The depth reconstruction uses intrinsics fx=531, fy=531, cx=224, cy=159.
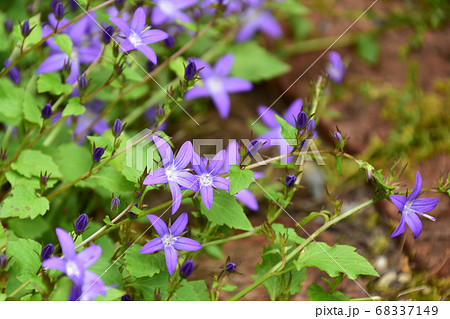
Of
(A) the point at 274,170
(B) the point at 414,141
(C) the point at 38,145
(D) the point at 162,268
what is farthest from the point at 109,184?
(B) the point at 414,141

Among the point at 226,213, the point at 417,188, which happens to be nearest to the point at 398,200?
the point at 417,188

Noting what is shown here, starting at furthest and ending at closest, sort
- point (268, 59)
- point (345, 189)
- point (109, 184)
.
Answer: point (268, 59)
point (345, 189)
point (109, 184)

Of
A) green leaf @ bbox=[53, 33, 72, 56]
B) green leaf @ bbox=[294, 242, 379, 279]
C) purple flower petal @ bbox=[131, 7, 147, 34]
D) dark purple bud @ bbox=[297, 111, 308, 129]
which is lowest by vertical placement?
green leaf @ bbox=[294, 242, 379, 279]

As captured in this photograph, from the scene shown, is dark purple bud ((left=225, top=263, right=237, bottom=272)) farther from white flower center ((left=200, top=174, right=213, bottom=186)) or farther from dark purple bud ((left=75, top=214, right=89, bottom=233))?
dark purple bud ((left=75, top=214, right=89, bottom=233))

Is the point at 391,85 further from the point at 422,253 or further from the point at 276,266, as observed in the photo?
the point at 276,266

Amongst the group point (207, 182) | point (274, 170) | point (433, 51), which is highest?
point (207, 182)

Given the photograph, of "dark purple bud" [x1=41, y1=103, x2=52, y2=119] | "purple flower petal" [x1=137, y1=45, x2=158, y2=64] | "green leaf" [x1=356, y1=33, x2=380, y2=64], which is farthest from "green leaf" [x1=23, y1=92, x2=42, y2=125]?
"green leaf" [x1=356, y1=33, x2=380, y2=64]

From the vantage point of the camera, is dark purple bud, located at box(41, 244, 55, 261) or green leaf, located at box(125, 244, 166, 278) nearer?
dark purple bud, located at box(41, 244, 55, 261)

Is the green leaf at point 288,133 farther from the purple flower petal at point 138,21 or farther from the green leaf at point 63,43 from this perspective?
the green leaf at point 63,43
